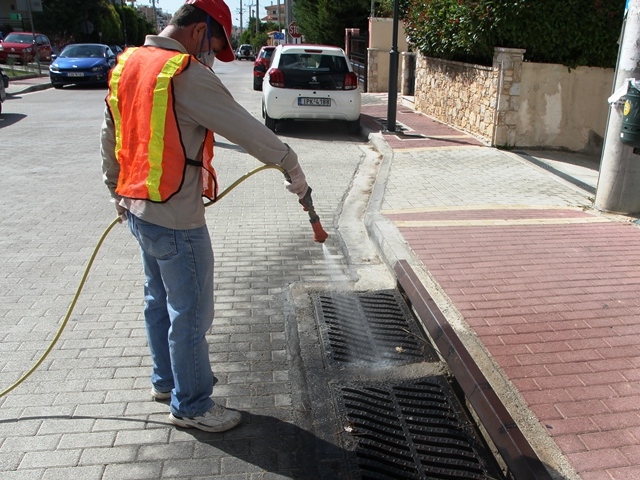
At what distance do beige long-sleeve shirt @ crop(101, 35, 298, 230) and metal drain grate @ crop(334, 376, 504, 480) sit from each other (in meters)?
1.35

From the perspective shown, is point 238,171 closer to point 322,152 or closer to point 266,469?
point 322,152

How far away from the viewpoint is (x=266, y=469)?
278 cm

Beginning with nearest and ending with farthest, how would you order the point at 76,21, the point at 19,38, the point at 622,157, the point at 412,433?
1. the point at 412,433
2. the point at 622,157
3. the point at 19,38
4. the point at 76,21

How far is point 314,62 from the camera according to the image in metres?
12.5

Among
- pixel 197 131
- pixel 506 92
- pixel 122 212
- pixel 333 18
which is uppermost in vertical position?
pixel 333 18

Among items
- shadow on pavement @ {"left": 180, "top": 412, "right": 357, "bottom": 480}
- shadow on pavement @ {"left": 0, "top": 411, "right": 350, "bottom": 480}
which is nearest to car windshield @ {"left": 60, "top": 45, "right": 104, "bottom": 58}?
shadow on pavement @ {"left": 0, "top": 411, "right": 350, "bottom": 480}

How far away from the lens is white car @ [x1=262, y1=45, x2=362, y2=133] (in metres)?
12.1

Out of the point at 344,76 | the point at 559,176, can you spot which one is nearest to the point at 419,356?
the point at 559,176

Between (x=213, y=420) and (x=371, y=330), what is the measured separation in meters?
1.54

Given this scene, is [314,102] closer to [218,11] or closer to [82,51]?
[218,11]

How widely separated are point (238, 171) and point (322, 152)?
229cm

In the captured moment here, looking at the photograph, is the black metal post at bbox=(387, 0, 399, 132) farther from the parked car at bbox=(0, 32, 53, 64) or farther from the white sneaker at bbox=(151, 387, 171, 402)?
the parked car at bbox=(0, 32, 53, 64)

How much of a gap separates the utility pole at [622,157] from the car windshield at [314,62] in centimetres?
670

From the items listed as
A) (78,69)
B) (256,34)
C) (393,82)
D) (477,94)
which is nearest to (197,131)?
(477,94)
